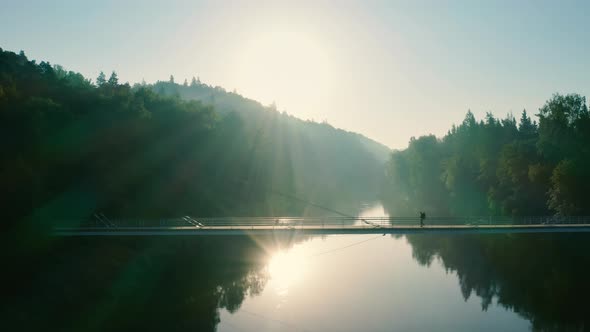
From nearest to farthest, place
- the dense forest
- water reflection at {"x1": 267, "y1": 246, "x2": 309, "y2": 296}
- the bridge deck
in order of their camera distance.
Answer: the bridge deck
the dense forest
water reflection at {"x1": 267, "y1": 246, "x2": 309, "y2": 296}

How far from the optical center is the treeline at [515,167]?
7088 centimetres

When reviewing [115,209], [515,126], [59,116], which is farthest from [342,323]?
[515,126]

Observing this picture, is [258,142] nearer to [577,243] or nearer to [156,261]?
[156,261]

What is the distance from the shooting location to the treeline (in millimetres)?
70875

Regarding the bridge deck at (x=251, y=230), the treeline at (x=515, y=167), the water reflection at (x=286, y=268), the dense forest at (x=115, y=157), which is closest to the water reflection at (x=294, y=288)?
the water reflection at (x=286, y=268)

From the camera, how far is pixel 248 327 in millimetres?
37688

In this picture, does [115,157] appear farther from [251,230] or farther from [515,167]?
[515,167]

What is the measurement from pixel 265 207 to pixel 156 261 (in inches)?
1581

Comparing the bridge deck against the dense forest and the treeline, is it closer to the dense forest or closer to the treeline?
the dense forest

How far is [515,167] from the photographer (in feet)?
272

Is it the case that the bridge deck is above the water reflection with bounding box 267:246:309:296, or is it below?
above

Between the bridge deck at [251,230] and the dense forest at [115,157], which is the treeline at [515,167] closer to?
the bridge deck at [251,230]

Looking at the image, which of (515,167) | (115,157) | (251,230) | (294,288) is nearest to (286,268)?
(294,288)

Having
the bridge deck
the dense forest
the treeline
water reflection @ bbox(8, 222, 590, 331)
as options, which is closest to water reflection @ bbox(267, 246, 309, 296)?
water reflection @ bbox(8, 222, 590, 331)
